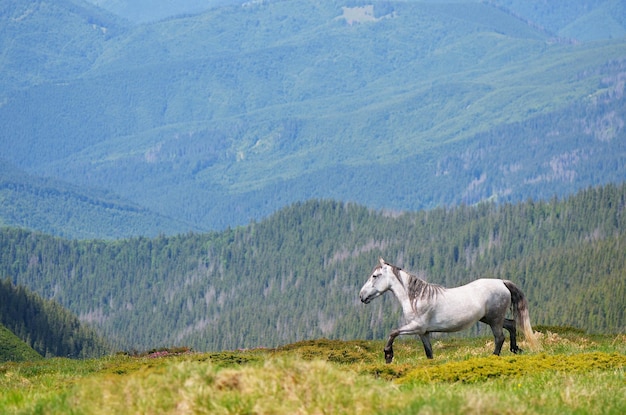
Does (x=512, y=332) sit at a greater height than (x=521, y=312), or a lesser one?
lesser

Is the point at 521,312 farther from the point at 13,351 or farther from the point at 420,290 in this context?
the point at 13,351

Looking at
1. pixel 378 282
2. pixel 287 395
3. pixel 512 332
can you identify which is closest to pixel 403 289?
pixel 378 282

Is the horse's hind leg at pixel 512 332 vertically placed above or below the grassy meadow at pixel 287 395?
below

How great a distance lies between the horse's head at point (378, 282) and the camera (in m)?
40.6

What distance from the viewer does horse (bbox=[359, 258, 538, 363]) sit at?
129 ft

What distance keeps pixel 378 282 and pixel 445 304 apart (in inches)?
91.9

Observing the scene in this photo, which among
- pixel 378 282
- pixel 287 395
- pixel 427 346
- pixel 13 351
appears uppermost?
pixel 287 395

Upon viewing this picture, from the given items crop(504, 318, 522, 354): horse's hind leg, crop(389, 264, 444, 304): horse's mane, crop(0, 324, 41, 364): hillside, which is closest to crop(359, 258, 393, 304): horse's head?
crop(389, 264, 444, 304): horse's mane

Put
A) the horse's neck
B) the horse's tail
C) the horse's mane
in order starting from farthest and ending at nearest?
1. the horse's tail
2. the horse's neck
3. the horse's mane

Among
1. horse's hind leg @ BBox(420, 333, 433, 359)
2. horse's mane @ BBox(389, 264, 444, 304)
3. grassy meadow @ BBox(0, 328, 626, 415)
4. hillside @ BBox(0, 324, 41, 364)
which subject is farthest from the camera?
hillside @ BBox(0, 324, 41, 364)

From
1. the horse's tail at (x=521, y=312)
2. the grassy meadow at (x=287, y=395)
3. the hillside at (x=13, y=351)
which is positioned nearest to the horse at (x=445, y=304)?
the horse's tail at (x=521, y=312)

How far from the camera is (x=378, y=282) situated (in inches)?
1604

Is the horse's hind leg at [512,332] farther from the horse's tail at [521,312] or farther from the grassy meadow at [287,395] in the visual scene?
the grassy meadow at [287,395]

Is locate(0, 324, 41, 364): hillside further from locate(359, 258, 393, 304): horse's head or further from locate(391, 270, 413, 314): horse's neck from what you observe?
locate(391, 270, 413, 314): horse's neck
